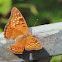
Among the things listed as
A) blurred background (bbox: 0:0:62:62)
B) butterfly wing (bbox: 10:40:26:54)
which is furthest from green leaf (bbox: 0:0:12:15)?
butterfly wing (bbox: 10:40:26:54)

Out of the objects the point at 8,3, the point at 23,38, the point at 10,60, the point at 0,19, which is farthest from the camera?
the point at 0,19

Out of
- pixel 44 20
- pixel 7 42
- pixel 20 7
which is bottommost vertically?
pixel 44 20

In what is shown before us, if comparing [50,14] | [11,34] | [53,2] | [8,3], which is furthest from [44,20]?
[11,34]

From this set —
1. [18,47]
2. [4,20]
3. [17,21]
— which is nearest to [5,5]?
[4,20]

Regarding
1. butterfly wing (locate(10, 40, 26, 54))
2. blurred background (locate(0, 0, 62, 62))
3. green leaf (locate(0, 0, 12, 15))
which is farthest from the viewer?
blurred background (locate(0, 0, 62, 62))

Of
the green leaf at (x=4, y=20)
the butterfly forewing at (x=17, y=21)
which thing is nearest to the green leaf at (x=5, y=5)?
the green leaf at (x=4, y=20)

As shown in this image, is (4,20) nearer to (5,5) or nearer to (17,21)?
(5,5)

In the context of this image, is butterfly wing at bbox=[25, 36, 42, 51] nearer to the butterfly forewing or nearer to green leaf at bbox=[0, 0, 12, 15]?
the butterfly forewing

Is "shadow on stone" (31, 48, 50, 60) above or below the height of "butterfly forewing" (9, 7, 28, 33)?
below

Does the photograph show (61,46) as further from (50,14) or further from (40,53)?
(50,14)
